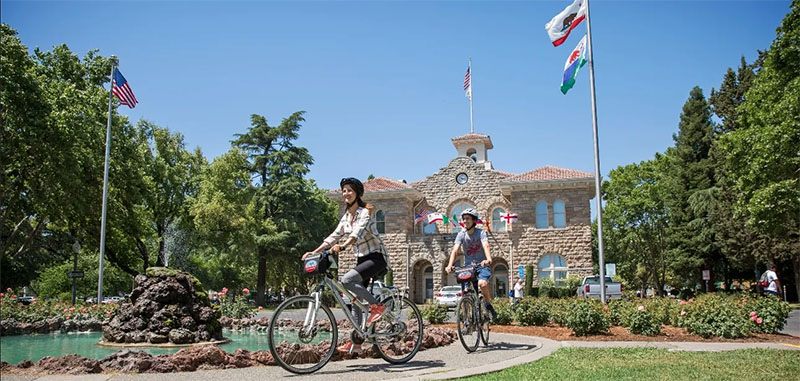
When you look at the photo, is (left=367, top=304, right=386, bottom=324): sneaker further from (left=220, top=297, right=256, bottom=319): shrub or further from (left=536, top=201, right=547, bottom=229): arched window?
(left=536, top=201, right=547, bottom=229): arched window

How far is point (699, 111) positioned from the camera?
148ft

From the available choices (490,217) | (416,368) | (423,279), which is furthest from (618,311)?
(423,279)

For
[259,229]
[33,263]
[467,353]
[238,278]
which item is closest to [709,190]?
[259,229]

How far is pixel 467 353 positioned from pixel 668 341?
3.89m

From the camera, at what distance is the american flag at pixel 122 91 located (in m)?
24.0

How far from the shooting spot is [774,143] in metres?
22.5

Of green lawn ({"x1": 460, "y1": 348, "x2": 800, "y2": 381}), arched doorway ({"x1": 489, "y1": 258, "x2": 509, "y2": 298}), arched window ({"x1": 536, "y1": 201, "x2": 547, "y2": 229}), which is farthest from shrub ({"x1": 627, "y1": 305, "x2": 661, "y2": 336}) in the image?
arched doorway ({"x1": 489, "y1": 258, "x2": 509, "y2": 298})

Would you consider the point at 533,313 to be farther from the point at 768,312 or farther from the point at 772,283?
the point at 772,283

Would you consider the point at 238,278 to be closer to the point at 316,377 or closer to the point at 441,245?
the point at 441,245

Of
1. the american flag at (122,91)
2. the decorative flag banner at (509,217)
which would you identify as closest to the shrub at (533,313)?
the american flag at (122,91)

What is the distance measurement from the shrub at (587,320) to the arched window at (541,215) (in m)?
25.7

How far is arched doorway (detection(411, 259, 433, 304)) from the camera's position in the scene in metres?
38.2

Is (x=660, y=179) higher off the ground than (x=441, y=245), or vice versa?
(x=660, y=179)

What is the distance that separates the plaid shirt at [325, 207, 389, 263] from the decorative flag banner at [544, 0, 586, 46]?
1464 centimetres
